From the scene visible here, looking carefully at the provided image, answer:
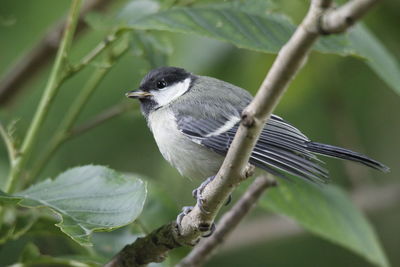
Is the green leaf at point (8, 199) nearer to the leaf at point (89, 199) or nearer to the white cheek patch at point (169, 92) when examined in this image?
the leaf at point (89, 199)

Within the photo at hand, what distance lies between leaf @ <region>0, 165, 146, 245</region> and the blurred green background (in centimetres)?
117

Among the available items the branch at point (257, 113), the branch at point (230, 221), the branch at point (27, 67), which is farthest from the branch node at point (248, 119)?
the branch at point (27, 67)

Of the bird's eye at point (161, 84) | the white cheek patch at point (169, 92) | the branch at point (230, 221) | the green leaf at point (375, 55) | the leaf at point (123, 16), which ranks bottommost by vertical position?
the branch at point (230, 221)

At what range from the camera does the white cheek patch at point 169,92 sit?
206 cm

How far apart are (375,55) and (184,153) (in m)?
0.61

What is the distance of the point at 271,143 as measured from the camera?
5.34ft

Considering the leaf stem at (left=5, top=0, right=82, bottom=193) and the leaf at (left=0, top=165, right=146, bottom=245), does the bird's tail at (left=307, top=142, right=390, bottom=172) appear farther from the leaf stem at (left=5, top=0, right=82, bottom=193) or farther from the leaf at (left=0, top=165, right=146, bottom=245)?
the leaf stem at (left=5, top=0, right=82, bottom=193)

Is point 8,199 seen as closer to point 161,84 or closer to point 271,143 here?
point 271,143

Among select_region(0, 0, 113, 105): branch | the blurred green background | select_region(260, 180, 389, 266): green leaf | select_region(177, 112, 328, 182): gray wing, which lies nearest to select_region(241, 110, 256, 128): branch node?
select_region(177, 112, 328, 182): gray wing

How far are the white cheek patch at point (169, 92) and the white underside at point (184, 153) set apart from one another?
14cm

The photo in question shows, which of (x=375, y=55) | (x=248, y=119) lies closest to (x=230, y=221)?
(x=375, y=55)

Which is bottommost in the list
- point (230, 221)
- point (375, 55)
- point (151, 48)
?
point (230, 221)

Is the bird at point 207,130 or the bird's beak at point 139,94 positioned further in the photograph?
the bird's beak at point 139,94

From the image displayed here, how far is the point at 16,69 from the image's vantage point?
2416 mm
